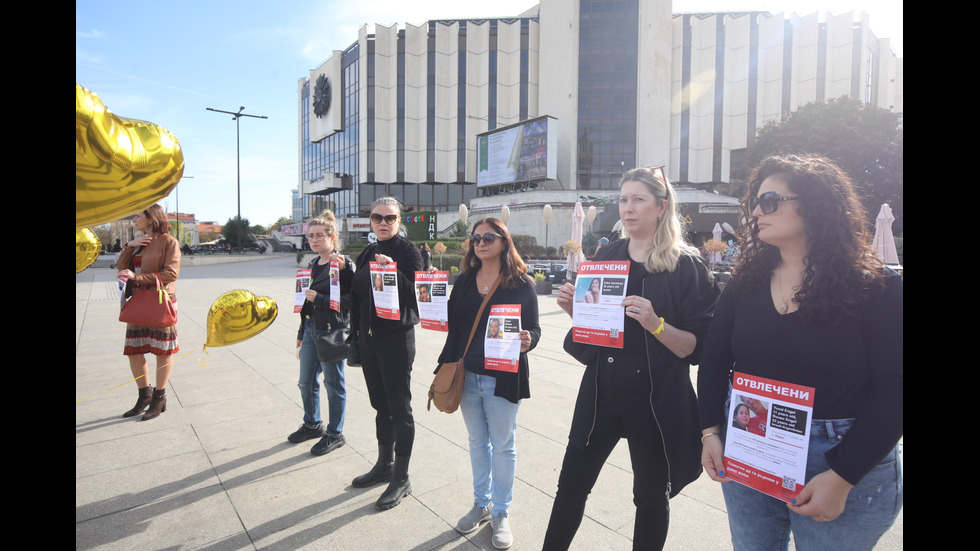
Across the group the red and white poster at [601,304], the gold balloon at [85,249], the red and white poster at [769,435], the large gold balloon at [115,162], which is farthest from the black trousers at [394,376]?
the red and white poster at [769,435]

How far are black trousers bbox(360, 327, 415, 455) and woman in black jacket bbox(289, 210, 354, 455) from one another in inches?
28.2

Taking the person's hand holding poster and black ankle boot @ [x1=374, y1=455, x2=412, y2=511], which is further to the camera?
the person's hand holding poster

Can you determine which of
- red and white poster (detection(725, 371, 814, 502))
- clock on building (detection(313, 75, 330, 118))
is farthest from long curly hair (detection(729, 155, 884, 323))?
clock on building (detection(313, 75, 330, 118))

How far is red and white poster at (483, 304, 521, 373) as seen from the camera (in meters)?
2.71

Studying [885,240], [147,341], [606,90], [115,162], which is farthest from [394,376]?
[606,90]

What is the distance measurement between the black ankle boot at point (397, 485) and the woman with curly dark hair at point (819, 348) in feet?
6.64

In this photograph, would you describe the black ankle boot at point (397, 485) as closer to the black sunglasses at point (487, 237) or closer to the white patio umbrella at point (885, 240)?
the black sunglasses at point (487, 237)

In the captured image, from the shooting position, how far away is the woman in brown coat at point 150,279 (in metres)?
4.56

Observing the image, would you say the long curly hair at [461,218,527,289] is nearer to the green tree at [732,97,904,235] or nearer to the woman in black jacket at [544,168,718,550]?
the woman in black jacket at [544,168,718,550]

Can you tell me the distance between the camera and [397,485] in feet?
10.7

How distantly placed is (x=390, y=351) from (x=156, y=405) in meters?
3.14

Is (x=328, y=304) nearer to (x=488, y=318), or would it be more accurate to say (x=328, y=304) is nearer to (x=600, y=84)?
(x=488, y=318)
